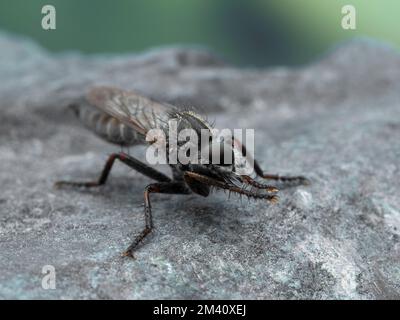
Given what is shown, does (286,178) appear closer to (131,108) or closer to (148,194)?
(148,194)

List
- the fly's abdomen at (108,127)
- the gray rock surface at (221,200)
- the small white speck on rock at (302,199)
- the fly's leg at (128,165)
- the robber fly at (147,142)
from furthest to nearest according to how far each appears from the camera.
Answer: the fly's abdomen at (108,127) < the fly's leg at (128,165) < the small white speck on rock at (302,199) < the robber fly at (147,142) < the gray rock surface at (221,200)

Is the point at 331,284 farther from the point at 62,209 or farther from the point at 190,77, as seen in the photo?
the point at 190,77

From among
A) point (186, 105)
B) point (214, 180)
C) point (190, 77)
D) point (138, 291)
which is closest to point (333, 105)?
point (190, 77)

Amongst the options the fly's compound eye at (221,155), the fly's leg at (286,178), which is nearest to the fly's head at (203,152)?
the fly's compound eye at (221,155)

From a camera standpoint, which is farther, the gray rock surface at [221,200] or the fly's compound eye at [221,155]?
the fly's compound eye at [221,155]

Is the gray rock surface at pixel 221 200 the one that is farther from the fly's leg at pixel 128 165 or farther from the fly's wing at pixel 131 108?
the fly's wing at pixel 131 108

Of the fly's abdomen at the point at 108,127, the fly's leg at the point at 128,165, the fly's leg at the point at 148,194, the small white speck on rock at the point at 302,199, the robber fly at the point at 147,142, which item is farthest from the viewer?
the fly's abdomen at the point at 108,127
